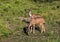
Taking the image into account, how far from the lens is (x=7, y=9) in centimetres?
1861

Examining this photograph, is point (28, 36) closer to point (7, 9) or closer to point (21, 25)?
point (21, 25)

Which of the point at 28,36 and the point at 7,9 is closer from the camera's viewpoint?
the point at 28,36

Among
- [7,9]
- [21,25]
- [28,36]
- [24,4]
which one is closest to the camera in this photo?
[28,36]

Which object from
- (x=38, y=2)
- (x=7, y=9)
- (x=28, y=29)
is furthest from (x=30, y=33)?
(x=38, y=2)

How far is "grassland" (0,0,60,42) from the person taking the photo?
1538 centimetres

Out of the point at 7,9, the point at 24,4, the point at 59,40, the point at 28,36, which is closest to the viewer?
the point at 59,40

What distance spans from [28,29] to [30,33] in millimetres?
221

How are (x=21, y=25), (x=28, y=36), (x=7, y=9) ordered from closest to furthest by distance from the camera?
1. (x=28, y=36)
2. (x=21, y=25)
3. (x=7, y=9)

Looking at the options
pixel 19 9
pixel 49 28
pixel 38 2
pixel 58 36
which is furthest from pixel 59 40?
pixel 38 2

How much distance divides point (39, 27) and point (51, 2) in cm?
458

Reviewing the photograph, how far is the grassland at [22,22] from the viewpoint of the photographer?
1538 centimetres

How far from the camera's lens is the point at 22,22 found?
56.2 feet

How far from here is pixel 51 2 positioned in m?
20.8

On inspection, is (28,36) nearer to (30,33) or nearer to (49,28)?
(30,33)
